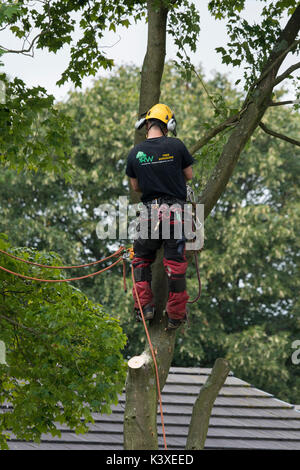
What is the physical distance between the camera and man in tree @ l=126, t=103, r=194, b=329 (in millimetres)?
5436

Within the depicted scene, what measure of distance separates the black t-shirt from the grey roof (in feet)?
14.6

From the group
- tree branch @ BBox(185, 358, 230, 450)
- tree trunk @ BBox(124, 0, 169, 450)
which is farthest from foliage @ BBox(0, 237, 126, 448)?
tree trunk @ BBox(124, 0, 169, 450)

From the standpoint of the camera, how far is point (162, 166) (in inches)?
217

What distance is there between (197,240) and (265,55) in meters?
2.55

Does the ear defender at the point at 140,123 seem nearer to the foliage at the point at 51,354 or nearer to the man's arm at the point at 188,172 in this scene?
the man's arm at the point at 188,172

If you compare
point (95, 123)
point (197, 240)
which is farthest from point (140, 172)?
point (95, 123)

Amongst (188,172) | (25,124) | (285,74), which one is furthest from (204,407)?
(25,124)

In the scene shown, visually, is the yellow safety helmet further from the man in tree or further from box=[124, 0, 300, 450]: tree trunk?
box=[124, 0, 300, 450]: tree trunk

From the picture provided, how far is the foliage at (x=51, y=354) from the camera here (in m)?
7.19

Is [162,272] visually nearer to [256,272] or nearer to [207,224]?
[207,224]

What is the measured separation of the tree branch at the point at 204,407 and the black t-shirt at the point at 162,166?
188 centimetres

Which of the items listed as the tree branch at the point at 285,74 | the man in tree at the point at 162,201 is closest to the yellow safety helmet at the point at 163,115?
the man in tree at the point at 162,201

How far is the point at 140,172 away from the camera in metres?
5.64

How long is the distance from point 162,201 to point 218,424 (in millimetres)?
5707
